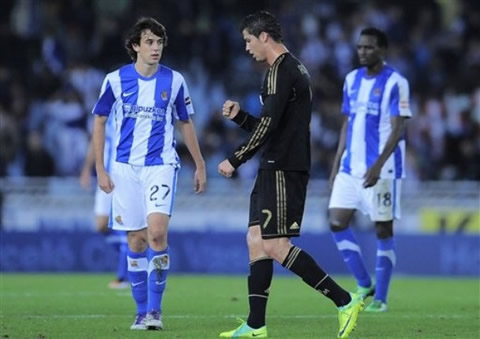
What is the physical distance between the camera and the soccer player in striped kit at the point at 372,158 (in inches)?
489

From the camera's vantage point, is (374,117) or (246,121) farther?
(374,117)

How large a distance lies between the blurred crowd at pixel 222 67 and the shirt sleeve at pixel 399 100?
330 inches

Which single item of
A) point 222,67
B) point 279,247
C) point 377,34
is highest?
point 222,67

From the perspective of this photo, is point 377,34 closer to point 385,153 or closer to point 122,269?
point 385,153

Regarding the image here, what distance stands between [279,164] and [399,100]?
335cm

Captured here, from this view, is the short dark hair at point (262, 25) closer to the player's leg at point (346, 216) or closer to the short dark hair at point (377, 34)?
the short dark hair at point (377, 34)

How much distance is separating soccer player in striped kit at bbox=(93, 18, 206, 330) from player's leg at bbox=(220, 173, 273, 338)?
904mm

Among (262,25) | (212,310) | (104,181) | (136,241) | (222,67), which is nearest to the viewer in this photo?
(262,25)

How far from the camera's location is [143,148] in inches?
405

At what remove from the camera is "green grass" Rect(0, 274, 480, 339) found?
9.95 meters

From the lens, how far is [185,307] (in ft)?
40.8

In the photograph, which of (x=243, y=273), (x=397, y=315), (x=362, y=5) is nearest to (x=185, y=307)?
(x=397, y=315)

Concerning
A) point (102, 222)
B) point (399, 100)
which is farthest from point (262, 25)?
point (102, 222)

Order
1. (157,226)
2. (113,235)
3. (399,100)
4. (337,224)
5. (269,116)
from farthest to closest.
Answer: (113,235), (337,224), (399,100), (157,226), (269,116)
